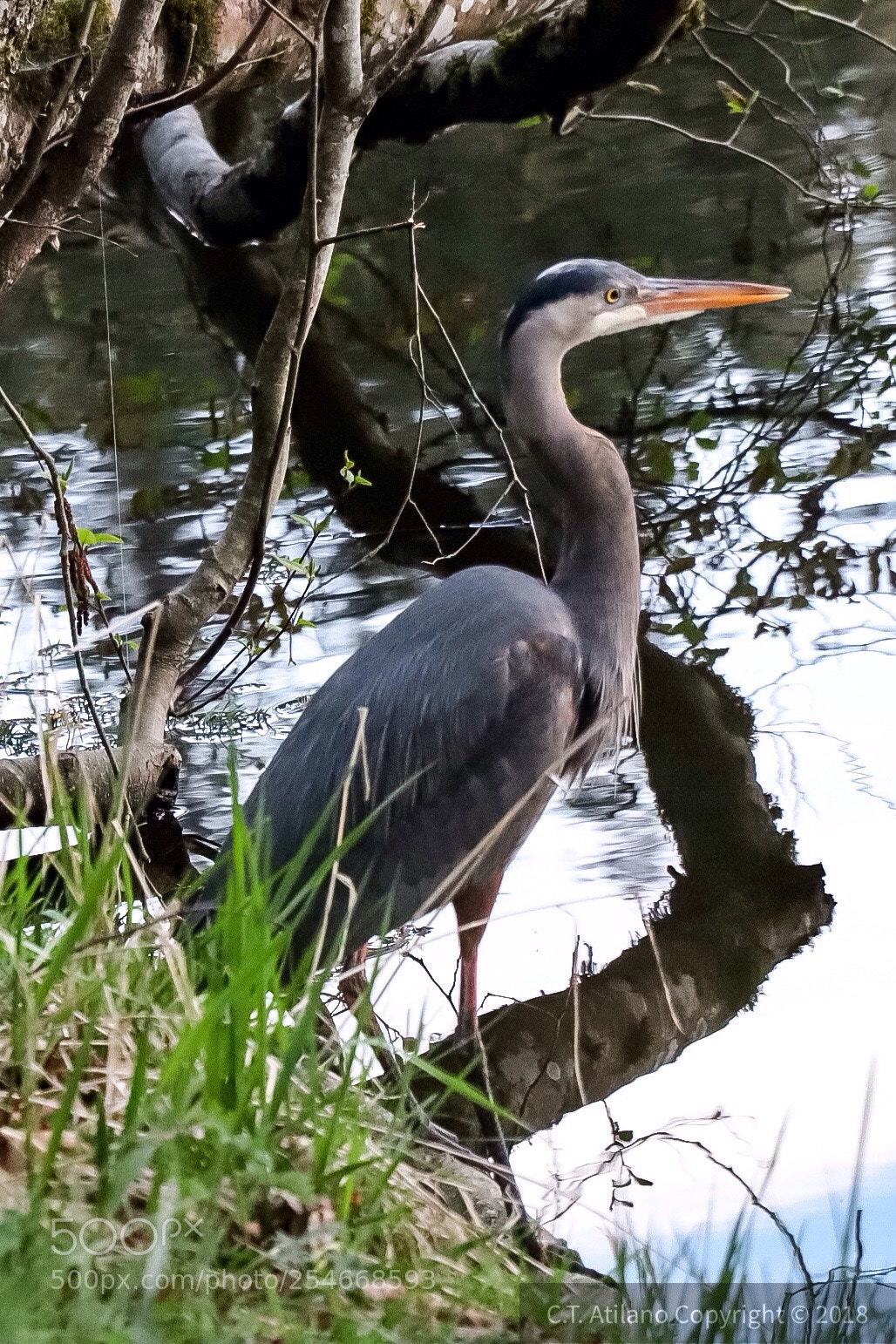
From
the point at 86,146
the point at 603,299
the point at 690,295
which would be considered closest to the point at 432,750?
the point at 603,299

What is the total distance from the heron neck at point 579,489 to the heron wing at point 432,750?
268 millimetres

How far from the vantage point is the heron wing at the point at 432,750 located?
3.47m

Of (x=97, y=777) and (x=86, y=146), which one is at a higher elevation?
(x=86, y=146)

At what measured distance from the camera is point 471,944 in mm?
3453

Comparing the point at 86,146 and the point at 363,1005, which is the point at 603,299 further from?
the point at 363,1005

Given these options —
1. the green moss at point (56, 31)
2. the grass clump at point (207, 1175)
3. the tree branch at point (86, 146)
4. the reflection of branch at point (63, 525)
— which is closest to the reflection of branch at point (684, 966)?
the grass clump at point (207, 1175)

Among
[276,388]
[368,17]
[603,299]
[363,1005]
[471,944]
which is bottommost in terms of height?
[471,944]

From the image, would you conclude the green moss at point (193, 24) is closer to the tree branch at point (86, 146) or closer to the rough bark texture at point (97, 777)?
the tree branch at point (86, 146)

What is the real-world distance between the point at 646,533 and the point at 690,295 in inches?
65.7

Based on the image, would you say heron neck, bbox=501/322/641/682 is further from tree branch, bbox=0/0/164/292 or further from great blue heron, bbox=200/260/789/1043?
tree branch, bbox=0/0/164/292

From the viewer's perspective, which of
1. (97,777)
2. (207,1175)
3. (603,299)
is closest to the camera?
(207,1175)

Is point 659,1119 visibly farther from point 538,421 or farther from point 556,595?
point 538,421

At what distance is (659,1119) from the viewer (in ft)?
10.1

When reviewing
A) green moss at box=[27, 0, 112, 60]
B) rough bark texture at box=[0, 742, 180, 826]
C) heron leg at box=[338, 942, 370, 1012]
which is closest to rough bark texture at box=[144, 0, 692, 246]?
green moss at box=[27, 0, 112, 60]
